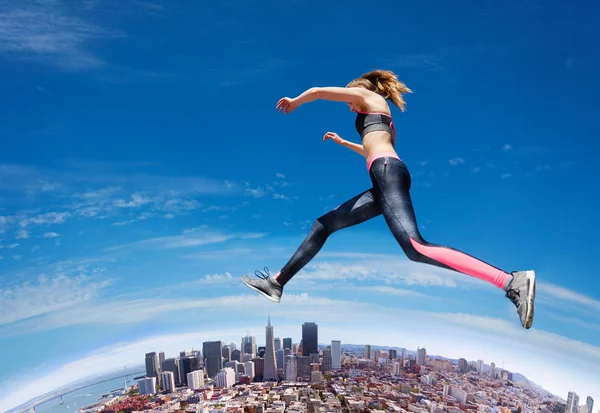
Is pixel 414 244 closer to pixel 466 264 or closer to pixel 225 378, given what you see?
pixel 466 264

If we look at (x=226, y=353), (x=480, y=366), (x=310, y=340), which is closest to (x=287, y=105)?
(x=480, y=366)

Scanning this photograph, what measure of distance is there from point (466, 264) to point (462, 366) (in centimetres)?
2517

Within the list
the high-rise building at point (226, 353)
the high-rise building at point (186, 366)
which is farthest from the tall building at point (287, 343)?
the high-rise building at point (186, 366)

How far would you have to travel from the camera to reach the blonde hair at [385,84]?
260 cm

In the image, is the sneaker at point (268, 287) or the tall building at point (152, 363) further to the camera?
the tall building at point (152, 363)

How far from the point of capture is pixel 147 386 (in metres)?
29.3

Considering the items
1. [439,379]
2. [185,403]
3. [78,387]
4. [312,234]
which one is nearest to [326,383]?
[439,379]

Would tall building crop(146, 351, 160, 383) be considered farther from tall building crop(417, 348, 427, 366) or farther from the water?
tall building crop(417, 348, 427, 366)

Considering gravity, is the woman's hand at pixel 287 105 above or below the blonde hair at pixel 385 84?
below

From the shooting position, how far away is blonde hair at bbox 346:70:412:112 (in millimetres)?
2598

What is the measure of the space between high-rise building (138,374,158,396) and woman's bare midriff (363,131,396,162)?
30.6 metres

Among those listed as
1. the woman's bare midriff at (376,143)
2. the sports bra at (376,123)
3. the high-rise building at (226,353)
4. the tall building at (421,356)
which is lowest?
the tall building at (421,356)

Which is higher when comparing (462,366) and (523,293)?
(523,293)

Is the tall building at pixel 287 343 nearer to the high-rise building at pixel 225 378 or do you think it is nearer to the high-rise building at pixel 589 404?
the high-rise building at pixel 225 378
